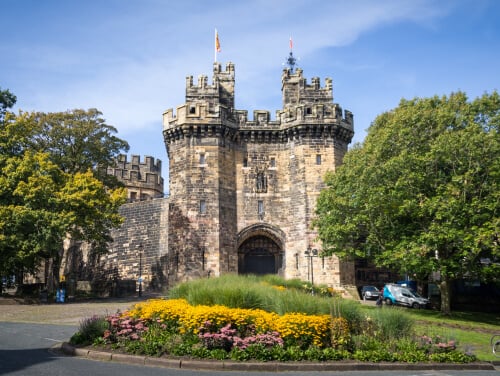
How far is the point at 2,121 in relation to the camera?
101ft

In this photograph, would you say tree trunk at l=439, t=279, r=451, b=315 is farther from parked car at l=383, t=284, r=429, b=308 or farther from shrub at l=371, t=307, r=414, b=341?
shrub at l=371, t=307, r=414, b=341

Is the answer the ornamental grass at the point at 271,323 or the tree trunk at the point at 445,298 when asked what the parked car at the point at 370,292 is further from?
the ornamental grass at the point at 271,323

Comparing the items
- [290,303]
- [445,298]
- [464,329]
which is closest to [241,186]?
[445,298]

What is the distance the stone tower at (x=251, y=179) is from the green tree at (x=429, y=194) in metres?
6.03

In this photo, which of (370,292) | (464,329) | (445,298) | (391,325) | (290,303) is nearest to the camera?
(391,325)

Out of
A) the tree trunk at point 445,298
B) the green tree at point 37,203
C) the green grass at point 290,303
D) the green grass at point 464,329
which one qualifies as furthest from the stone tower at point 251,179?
the green grass at point 290,303

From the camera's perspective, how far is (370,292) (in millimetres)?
32312

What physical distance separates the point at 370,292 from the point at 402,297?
10.8 ft

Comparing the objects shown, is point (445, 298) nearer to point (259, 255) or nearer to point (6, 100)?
point (259, 255)

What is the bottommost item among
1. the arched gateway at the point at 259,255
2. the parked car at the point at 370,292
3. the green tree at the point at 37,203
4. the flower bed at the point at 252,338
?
the flower bed at the point at 252,338

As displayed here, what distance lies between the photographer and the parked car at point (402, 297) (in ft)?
95.1

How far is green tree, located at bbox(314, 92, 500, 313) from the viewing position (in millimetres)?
22469

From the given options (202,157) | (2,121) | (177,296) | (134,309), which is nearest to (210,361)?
(134,309)

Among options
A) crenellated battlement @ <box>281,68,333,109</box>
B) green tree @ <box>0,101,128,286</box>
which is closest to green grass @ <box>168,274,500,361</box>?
green tree @ <box>0,101,128,286</box>
